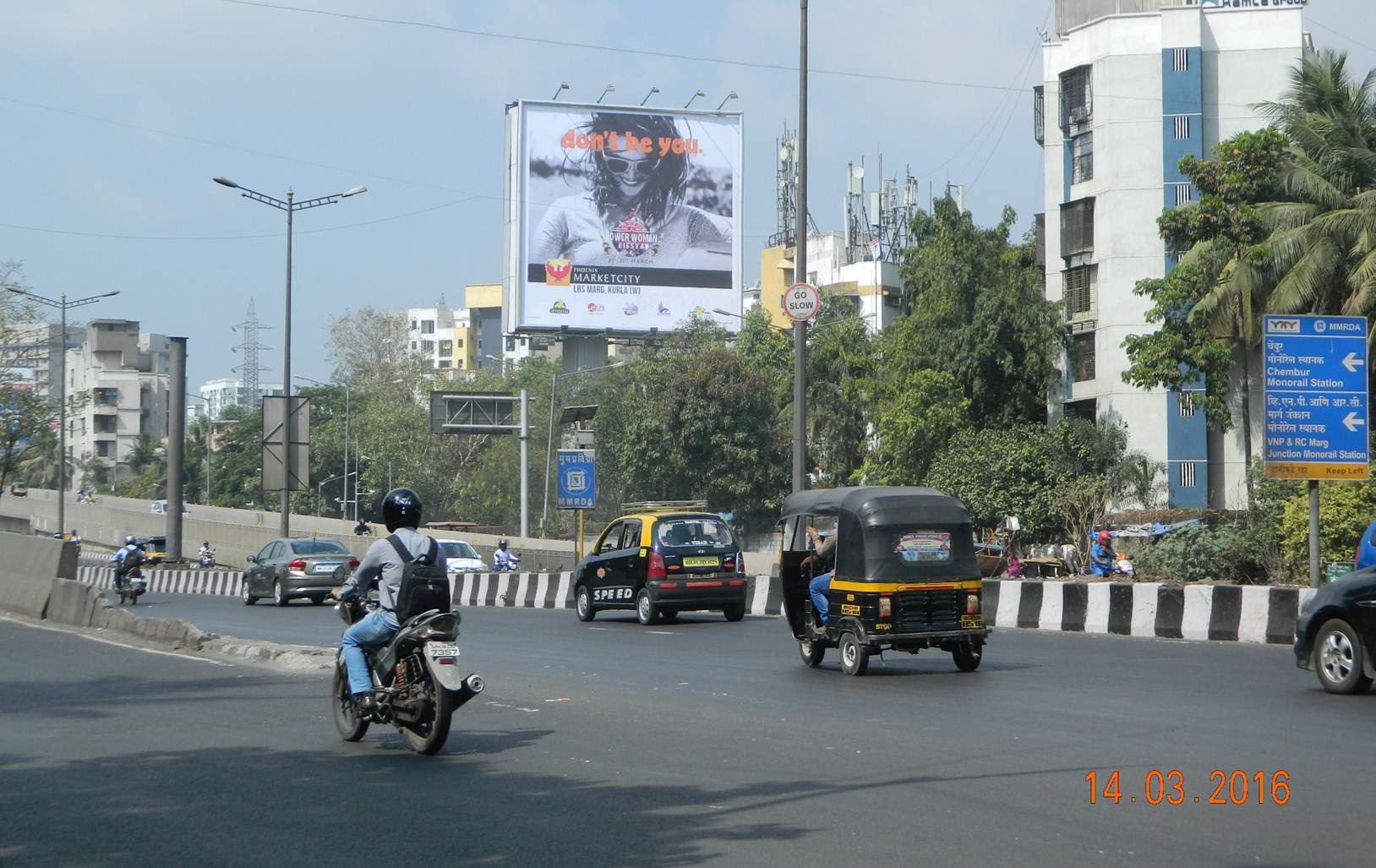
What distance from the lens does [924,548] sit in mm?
14172

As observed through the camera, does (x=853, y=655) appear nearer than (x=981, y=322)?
Yes

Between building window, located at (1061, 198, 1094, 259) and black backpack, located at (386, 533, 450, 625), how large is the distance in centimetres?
4304

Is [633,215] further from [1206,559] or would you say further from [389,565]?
[389,565]

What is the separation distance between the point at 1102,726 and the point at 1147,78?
134ft

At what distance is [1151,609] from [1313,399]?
323 cm

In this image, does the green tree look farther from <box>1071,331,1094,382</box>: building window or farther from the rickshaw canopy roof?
the rickshaw canopy roof

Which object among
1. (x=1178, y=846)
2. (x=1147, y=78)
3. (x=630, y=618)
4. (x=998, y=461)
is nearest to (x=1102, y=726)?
(x=1178, y=846)

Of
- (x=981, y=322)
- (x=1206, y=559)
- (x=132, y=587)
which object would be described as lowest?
(x=132, y=587)

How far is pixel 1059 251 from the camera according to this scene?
50.8m

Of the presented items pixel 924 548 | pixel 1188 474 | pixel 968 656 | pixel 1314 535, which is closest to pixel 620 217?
pixel 1188 474

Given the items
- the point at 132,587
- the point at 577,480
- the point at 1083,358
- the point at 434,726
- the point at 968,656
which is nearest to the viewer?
the point at 434,726

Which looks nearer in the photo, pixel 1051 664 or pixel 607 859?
pixel 607 859

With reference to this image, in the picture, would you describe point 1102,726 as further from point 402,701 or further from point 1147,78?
point 1147,78

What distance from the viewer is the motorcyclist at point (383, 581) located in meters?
9.16
